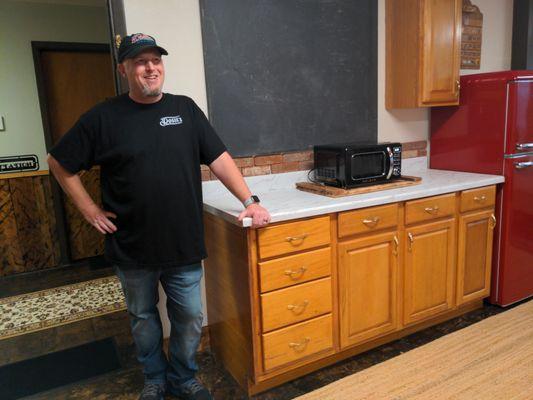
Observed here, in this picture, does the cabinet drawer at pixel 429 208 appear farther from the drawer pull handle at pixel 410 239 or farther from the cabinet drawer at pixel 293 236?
the cabinet drawer at pixel 293 236

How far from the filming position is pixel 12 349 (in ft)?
8.73

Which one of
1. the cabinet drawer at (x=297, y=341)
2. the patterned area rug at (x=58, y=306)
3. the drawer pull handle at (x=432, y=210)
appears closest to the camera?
the cabinet drawer at (x=297, y=341)

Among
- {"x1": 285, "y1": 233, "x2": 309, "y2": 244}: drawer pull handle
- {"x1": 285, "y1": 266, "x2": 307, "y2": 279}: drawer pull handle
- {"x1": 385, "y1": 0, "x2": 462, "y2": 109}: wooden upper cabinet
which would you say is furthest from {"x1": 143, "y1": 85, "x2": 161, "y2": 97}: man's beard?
{"x1": 385, "y1": 0, "x2": 462, "y2": 109}: wooden upper cabinet

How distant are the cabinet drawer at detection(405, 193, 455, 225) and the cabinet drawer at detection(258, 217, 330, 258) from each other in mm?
560

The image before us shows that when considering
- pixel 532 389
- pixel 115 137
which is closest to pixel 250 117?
pixel 115 137

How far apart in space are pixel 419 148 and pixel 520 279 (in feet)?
3.64

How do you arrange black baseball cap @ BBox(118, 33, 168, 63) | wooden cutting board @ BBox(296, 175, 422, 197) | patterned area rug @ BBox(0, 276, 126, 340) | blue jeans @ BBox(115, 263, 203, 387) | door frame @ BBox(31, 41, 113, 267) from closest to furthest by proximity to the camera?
black baseball cap @ BBox(118, 33, 168, 63) < blue jeans @ BBox(115, 263, 203, 387) < wooden cutting board @ BBox(296, 175, 422, 197) < patterned area rug @ BBox(0, 276, 126, 340) < door frame @ BBox(31, 41, 113, 267)

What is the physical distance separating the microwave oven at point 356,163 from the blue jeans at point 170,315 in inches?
37.4

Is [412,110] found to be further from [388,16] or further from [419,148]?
[388,16]

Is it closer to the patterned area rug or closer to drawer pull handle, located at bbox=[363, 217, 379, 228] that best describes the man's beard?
drawer pull handle, located at bbox=[363, 217, 379, 228]

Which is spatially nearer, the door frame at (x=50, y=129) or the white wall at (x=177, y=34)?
the white wall at (x=177, y=34)

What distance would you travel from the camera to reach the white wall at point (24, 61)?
3.90 meters

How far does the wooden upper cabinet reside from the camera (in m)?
2.67

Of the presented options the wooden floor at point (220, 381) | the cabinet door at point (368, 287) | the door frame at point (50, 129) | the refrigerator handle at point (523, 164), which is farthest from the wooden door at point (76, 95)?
the refrigerator handle at point (523, 164)
